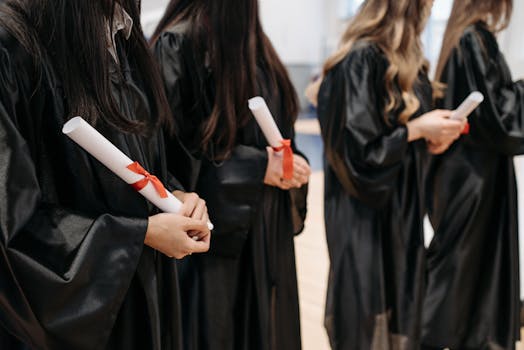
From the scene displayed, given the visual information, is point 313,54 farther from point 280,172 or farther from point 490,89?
point 280,172

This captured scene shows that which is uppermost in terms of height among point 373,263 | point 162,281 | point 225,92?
point 225,92

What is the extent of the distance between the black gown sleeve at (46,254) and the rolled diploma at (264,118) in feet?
1.28

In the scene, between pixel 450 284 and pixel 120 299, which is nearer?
pixel 120 299

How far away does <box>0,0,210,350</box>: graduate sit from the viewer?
0.75 meters

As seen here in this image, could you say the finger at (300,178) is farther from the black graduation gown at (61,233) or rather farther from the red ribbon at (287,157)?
the black graduation gown at (61,233)

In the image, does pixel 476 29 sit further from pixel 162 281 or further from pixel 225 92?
pixel 162 281

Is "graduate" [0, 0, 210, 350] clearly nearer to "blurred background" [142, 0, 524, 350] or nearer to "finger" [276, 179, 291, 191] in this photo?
"finger" [276, 179, 291, 191]

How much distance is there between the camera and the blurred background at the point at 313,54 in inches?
108

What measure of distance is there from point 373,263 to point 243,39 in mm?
952

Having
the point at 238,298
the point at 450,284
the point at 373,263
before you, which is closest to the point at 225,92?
the point at 238,298

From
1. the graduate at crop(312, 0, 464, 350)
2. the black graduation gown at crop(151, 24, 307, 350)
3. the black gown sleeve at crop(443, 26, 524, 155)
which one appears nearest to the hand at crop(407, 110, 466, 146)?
the graduate at crop(312, 0, 464, 350)

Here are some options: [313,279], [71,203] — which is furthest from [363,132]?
[313,279]

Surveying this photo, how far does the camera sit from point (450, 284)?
206 cm

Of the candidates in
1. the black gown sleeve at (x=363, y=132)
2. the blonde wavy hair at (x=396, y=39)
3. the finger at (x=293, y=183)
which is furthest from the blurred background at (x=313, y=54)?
the finger at (x=293, y=183)
